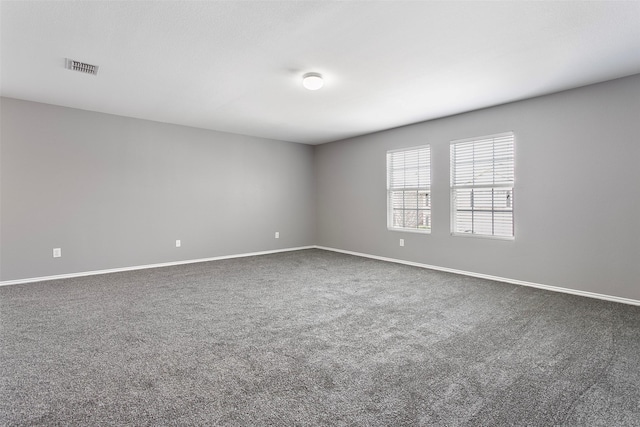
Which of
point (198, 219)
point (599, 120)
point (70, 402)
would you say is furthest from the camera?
point (198, 219)

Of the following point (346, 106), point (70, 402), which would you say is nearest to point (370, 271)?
point (346, 106)

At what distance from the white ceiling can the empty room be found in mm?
25

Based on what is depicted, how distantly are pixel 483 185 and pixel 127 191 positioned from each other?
5.43 meters

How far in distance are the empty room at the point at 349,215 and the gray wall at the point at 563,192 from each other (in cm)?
2

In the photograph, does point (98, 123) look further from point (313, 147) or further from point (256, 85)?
point (313, 147)

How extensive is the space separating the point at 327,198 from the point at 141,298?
4397mm

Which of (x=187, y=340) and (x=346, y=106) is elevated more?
(x=346, y=106)

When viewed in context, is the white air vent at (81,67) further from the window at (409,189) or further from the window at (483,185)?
the window at (483,185)

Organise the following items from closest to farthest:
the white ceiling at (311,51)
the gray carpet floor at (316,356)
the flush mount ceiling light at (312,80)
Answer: the gray carpet floor at (316,356) → the white ceiling at (311,51) → the flush mount ceiling light at (312,80)

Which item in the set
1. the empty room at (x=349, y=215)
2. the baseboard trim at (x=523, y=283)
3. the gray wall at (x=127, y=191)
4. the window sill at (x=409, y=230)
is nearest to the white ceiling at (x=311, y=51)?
the empty room at (x=349, y=215)

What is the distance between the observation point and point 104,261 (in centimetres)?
482

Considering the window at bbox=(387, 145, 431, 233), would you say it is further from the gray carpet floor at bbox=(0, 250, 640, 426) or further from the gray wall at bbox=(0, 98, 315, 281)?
the gray wall at bbox=(0, 98, 315, 281)

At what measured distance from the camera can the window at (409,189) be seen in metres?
5.31

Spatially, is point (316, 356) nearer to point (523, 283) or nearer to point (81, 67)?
point (523, 283)
